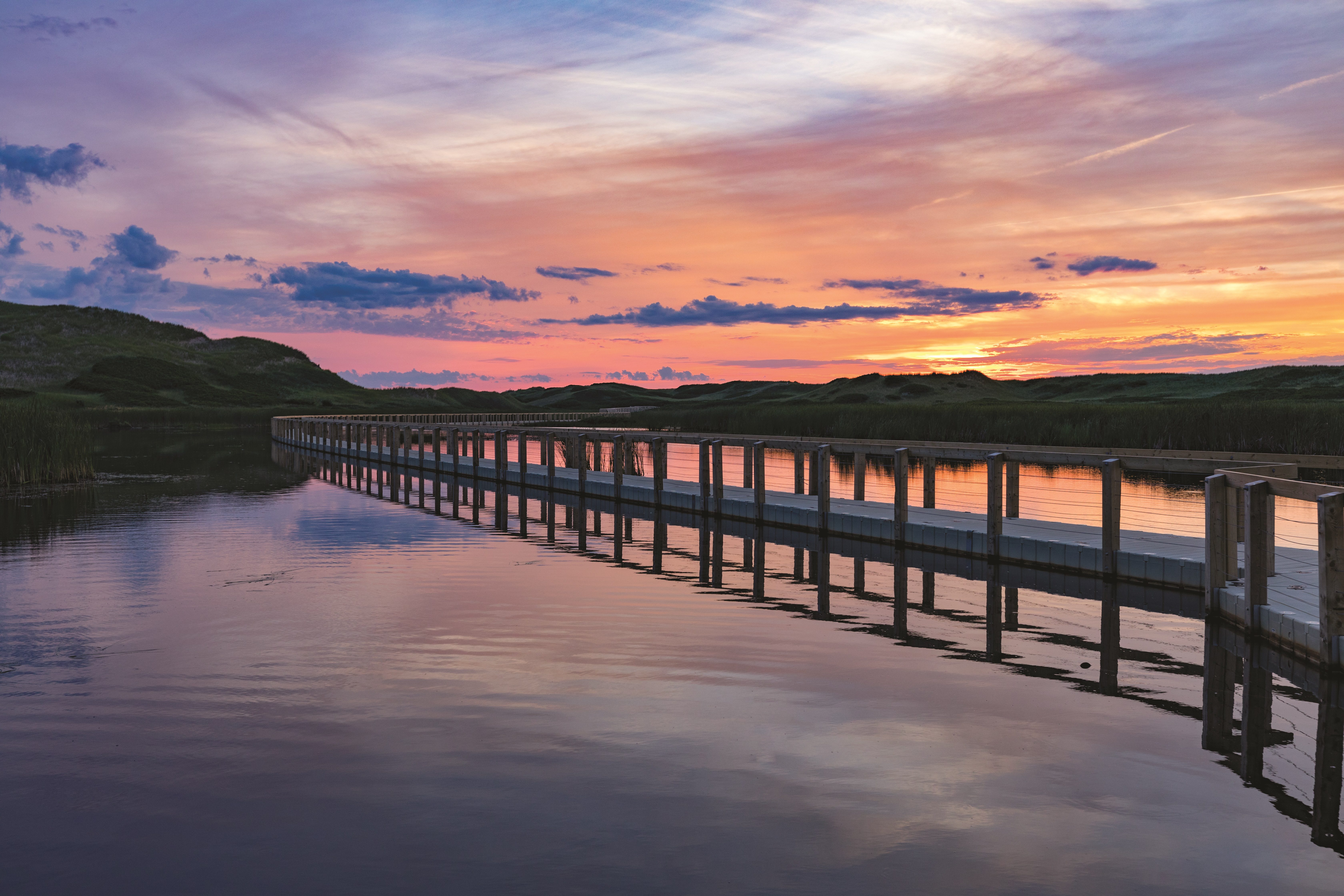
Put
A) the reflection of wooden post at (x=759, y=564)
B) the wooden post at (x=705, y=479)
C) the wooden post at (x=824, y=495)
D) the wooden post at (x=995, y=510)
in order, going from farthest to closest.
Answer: the wooden post at (x=705, y=479), the wooden post at (x=824, y=495), the wooden post at (x=995, y=510), the reflection of wooden post at (x=759, y=564)

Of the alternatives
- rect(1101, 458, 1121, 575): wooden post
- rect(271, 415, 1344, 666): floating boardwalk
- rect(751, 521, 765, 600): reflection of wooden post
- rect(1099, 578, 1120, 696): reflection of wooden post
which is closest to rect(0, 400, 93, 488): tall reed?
rect(271, 415, 1344, 666): floating boardwalk

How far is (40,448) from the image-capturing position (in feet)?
98.9

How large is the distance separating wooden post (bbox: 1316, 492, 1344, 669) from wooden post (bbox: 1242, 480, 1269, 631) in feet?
3.45

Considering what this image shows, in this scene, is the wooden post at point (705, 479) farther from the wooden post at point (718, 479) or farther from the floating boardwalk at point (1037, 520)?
the wooden post at point (718, 479)

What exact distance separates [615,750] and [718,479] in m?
15.5

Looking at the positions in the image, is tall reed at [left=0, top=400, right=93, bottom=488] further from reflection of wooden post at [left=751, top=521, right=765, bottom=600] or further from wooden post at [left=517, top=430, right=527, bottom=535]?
reflection of wooden post at [left=751, top=521, right=765, bottom=600]

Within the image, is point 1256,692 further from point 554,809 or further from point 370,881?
point 370,881

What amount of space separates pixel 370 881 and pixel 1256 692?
6.85 m

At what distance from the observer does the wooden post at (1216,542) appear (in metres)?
11.1

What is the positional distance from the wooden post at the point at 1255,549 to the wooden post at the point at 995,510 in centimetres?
515

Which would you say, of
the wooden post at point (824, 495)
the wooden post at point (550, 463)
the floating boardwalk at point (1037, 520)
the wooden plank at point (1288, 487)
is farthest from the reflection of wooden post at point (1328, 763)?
the wooden post at point (550, 463)

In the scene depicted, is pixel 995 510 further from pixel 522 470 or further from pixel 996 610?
pixel 522 470

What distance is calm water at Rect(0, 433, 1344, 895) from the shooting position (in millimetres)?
5156

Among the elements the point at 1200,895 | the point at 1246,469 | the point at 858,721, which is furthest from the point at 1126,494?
the point at 1200,895
